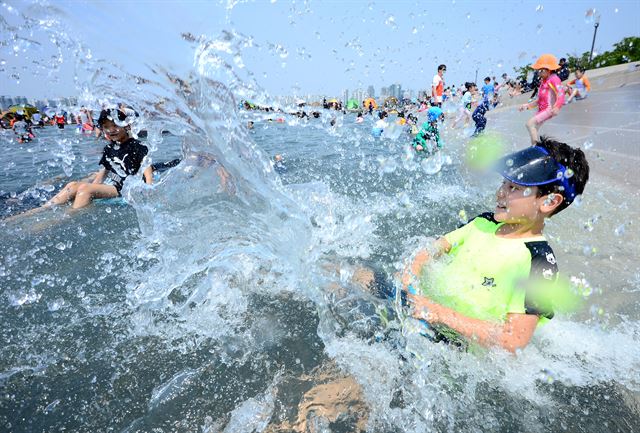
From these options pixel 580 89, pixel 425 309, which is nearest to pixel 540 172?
pixel 425 309

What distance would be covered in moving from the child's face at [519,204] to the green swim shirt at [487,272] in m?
0.12

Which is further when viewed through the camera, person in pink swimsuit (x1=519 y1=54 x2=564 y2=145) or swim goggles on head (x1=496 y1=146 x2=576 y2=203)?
person in pink swimsuit (x1=519 y1=54 x2=564 y2=145)

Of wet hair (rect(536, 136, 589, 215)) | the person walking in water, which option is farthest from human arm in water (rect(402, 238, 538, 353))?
the person walking in water

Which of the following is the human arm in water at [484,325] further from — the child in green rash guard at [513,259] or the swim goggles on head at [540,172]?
the swim goggles on head at [540,172]

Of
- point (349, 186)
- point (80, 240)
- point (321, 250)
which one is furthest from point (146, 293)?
point (349, 186)

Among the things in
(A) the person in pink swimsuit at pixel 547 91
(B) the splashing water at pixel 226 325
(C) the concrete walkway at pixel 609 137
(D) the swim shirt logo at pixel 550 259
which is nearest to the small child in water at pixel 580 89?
(C) the concrete walkway at pixel 609 137

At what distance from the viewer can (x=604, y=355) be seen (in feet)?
7.86

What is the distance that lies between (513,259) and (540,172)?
1.65ft

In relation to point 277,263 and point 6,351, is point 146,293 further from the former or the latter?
point 277,263

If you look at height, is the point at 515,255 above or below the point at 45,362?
above

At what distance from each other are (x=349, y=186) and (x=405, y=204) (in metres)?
1.46

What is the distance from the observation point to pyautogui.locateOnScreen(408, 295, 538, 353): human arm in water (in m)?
1.89

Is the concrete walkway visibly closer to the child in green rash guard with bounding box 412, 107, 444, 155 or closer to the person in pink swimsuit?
the person in pink swimsuit

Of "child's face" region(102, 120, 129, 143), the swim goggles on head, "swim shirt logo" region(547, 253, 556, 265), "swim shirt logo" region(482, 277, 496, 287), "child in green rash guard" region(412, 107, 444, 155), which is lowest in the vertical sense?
"child in green rash guard" region(412, 107, 444, 155)
